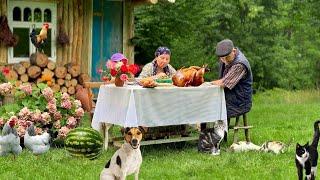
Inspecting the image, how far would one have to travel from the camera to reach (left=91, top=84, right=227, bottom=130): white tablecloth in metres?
7.95

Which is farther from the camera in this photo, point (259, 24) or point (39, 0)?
point (259, 24)

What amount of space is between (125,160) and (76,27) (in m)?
9.24

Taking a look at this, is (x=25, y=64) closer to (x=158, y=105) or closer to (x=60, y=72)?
(x=60, y=72)

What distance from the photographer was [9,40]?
1334cm

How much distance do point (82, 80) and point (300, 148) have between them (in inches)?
371

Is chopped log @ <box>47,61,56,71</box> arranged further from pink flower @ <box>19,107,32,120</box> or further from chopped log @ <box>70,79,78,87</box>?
pink flower @ <box>19,107,32,120</box>

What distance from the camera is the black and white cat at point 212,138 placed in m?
8.72

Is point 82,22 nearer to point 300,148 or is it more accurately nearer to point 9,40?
point 9,40

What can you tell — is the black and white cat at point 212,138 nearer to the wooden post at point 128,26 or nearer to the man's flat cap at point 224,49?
the man's flat cap at point 224,49

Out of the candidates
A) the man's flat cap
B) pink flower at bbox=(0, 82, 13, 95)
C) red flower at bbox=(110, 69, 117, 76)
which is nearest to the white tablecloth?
red flower at bbox=(110, 69, 117, 76)

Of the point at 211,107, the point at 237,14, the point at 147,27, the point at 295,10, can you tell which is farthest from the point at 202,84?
the point at 295,10

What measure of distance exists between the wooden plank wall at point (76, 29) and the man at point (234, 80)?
6.13 metres

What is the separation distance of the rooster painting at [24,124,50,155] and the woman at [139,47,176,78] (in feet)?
6.28

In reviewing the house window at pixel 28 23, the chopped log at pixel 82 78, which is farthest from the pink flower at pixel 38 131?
the chopped log at pixel 82 78
